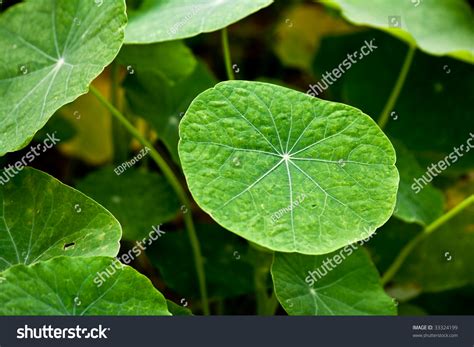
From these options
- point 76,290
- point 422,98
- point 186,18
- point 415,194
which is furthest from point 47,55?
point 422,98

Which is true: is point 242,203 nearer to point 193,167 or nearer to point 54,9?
point 193,167

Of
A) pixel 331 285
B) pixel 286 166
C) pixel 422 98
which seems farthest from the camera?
pixel 422 98

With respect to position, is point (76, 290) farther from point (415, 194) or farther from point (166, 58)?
point (415, 194)

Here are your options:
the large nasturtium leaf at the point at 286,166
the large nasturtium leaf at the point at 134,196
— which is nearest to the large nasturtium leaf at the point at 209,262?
the large nasturtium leaf at the point at 134,196

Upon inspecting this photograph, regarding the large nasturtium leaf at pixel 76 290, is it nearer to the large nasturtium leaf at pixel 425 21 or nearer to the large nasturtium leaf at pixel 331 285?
the large nasturtium leaf at pixel 331 285

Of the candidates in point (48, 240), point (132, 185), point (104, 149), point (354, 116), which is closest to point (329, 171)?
point (354, 116)

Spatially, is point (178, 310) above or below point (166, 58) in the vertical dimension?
below

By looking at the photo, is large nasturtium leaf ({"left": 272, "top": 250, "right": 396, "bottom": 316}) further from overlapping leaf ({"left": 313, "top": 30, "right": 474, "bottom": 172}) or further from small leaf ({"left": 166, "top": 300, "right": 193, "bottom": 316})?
overlapping leaf ({"left": 313, "top": 30, "right": 474, "bottom": 172})
